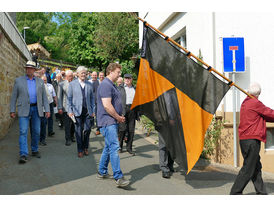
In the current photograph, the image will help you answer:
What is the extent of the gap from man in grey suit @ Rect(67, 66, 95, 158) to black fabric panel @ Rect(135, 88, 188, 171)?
78.0 inches

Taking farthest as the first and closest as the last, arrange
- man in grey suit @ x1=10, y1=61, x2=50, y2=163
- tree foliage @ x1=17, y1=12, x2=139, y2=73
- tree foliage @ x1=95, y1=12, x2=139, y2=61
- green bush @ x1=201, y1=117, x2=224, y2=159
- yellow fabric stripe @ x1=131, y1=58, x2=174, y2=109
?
tree foliage @ x1=17, y1=12, x2=139, y2=73 < tree foliage @ x1=95, y1=12, x2=139, y2=61 < green bush @ x1=201, y1=117, x2=224, y2=159 < man in grey suit @ x1=10, y1=61, x2=50, y2=163 < yellow fabric stripe @ x1=131, y1=58, x2=174, y2=109

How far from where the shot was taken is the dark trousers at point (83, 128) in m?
6.73

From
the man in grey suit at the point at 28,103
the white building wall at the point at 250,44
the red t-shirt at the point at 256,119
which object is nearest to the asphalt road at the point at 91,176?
the man in grey suit at the point at 28,103

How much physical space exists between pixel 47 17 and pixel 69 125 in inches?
2677

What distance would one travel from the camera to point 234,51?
7.02 meters

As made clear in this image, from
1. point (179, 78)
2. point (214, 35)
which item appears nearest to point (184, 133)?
point (179, 78)

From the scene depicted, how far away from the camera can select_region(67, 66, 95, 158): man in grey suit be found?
679 cm

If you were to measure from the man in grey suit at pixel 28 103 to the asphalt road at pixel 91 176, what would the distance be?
1.38 feet

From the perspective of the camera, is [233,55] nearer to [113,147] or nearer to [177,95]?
[177,95]

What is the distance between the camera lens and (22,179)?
518 centimetres

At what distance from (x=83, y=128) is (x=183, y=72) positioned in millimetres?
2997

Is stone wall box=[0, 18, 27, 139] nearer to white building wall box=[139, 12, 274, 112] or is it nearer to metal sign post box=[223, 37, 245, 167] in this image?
white building wall box=[139, 12, 274, 112]

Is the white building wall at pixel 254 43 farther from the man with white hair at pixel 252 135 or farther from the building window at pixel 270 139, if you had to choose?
the man with white hair at pixel 252 135

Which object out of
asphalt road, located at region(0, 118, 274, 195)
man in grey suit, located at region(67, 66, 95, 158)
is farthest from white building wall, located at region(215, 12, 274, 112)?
man in grey suit, located at region(67, 66, 95, 158)
